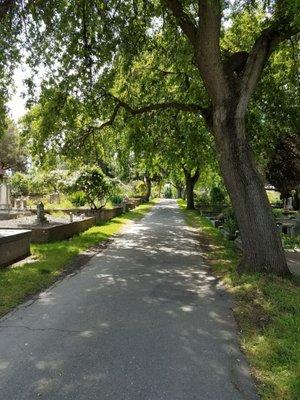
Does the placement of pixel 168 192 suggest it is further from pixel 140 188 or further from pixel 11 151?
pixel 11 151

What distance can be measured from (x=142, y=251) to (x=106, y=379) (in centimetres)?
939

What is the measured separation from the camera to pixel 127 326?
623cm

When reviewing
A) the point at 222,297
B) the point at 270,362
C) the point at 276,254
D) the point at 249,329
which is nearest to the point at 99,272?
the point at 222,297

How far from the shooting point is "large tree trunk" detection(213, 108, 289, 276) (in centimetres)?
937

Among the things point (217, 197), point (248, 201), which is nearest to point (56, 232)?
point (248, 201)

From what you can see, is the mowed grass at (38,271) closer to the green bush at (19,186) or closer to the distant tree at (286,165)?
the distant tree at (286,165)

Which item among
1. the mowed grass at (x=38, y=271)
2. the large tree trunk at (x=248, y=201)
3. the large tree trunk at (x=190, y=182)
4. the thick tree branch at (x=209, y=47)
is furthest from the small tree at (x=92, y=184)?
the large tree trunk at (x=190, y=182)

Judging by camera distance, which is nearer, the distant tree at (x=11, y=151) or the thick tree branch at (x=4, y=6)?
the thick tree branch at (x=4, y=6)

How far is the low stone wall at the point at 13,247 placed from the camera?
34.7 ft

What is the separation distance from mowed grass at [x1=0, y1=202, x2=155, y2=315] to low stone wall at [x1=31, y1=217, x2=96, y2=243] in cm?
33

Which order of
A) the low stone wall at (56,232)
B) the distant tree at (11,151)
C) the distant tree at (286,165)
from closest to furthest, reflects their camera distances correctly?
the low stone wall at (56,232) → the distant tree at (286,165) → the distant tree at (11,151)

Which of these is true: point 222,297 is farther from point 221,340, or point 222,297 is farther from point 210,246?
point 210,246

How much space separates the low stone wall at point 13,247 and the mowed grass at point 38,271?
384 millimetres

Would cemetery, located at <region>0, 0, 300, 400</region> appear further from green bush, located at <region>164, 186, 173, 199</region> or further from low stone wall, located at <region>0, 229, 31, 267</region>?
green bush, located at <region>164, 186, 173, 199</region>
